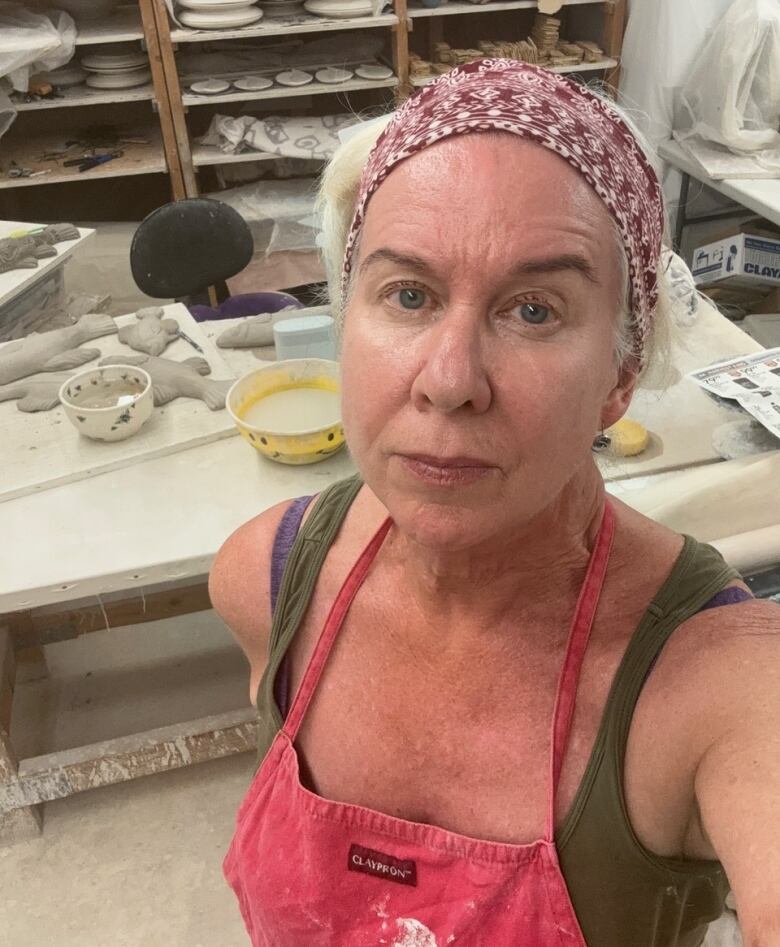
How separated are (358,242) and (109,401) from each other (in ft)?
3.48

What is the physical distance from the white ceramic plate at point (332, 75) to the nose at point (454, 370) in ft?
11.4

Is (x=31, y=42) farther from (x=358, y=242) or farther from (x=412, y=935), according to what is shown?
(x=412, y=935)

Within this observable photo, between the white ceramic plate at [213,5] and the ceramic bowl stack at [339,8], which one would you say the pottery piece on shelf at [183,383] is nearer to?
the white ceramic plate at [213,5]

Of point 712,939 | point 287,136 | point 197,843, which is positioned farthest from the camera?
point 287,136

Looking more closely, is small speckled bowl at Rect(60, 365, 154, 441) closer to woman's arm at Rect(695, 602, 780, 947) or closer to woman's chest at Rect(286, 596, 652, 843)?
woman's chest at Rect(286, 596, 652, 843)

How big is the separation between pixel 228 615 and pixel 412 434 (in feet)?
1.66

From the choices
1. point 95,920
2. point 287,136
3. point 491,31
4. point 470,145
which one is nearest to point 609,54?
point 491,31

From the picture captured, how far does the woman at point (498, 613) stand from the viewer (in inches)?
28.8

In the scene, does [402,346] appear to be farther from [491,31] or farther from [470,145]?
[491,31]

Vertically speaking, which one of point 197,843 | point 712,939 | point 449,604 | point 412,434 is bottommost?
point 197,843

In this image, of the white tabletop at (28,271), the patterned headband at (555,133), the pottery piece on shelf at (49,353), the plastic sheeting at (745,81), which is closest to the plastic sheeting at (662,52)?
the plastic sheeting at (745,81)

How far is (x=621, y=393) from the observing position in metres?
0.86

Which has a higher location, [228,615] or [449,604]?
[449,604]

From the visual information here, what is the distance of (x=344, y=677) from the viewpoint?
3.28 feet
